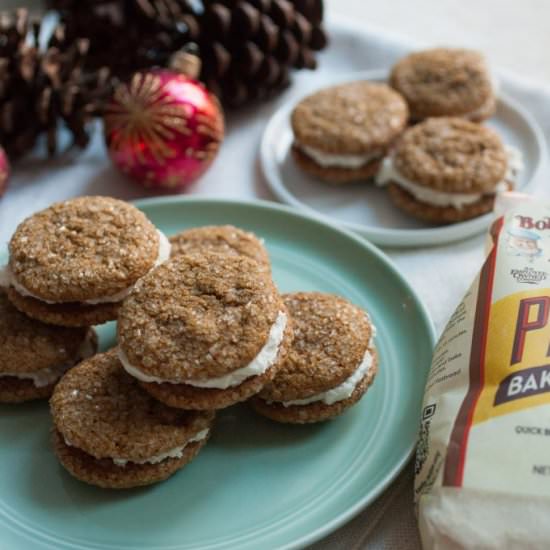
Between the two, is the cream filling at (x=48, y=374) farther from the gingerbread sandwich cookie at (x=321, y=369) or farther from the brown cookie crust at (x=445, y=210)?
the brown cookie crust at (x=445, y=210)

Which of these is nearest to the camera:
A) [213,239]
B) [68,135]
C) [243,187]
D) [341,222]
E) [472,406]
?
[472,406]

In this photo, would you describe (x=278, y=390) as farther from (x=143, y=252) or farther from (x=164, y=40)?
(x=164, y=40)

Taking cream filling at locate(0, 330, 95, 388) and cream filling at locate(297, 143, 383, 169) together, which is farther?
cream filling at locate(297, 143, 383, 169)

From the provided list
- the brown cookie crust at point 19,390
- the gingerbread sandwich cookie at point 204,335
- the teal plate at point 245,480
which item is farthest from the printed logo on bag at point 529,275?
the brown cookie crust at point 19,390

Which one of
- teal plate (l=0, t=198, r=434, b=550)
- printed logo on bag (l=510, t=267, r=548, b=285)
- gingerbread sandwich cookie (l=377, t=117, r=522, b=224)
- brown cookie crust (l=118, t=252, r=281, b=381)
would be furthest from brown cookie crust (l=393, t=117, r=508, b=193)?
brown cookie crust (l=118, t=252, r=281, b=381)

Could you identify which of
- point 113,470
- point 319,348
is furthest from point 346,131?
point 113,470

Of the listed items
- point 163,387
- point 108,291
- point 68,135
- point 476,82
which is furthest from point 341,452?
point 68,135

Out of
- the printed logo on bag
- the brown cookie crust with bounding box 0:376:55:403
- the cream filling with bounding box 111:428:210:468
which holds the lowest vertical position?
the brown cookie crust with bounding box 0:376:55:403

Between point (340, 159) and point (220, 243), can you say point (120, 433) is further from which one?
point (340, 159)

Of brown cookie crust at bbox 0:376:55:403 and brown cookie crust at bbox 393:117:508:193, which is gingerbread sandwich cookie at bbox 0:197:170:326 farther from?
brown cookie crust at bbox 393:117:508:193
